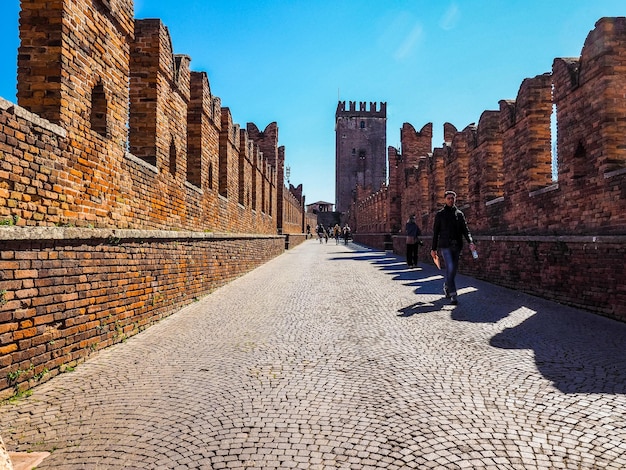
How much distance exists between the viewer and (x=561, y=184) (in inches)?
328

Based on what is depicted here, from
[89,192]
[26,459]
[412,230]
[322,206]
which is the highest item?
[322,206]

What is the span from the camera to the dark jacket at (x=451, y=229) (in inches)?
328

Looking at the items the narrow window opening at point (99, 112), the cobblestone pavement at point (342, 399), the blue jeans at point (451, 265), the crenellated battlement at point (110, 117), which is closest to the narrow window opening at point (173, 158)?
the crenellated battlement at point (110, 117)

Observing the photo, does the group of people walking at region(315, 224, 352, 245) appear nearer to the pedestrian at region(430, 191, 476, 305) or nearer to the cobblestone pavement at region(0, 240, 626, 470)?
the pedestrian at region(430, 191, 476, 305)

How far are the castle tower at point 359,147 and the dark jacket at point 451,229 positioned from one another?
2892 inches

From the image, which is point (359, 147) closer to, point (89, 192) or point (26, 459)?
point (89, 192)

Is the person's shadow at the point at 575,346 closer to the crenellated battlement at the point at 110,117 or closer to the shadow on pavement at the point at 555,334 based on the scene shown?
the shadow on pavement at the point at 555,334

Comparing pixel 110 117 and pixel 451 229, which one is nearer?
pixel 110 117

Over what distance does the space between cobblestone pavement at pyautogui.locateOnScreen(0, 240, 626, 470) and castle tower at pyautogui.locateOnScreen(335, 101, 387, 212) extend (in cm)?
7671

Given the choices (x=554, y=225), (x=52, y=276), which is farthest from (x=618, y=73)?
(x=52, y=276)

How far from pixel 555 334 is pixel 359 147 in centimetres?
7891

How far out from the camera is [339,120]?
8344cm

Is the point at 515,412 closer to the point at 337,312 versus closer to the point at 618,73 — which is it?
the point at 337,312

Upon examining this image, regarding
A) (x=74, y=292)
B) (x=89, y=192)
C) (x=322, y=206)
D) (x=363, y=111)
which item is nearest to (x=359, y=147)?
(x=363, y=111)
